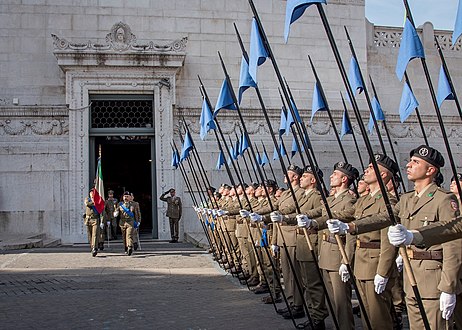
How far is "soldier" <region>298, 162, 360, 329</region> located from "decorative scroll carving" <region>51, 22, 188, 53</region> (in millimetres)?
12654

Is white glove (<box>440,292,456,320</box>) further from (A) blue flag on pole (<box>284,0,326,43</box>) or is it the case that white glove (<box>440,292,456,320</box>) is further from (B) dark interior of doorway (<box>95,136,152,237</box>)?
(B) dark interior of doorway (<box>95,136,152,237</box>)

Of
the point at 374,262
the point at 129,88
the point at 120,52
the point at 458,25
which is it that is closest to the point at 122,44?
the point at 120,52

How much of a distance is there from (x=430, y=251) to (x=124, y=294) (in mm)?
5817

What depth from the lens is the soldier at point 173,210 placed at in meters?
17.6

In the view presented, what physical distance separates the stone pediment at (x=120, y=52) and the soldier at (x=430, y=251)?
1419cm

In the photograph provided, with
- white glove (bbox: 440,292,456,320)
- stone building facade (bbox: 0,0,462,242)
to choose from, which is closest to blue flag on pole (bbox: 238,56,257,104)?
white glove (bbox: 440,292,456,320)

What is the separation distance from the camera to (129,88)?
18406mm

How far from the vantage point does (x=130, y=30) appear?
18.6 metres

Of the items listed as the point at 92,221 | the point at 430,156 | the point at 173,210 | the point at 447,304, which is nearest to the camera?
the point at 447,304

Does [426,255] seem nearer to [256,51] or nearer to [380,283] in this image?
[380,283]

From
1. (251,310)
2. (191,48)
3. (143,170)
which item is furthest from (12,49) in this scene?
(251,310)

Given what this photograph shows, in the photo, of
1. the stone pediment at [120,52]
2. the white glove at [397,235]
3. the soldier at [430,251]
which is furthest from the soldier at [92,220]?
the white glove at [397,235]

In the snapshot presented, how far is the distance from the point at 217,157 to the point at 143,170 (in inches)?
418

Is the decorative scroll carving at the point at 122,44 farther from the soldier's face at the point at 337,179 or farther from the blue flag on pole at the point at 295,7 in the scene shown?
the blue flag on pole at the point at 295,7
